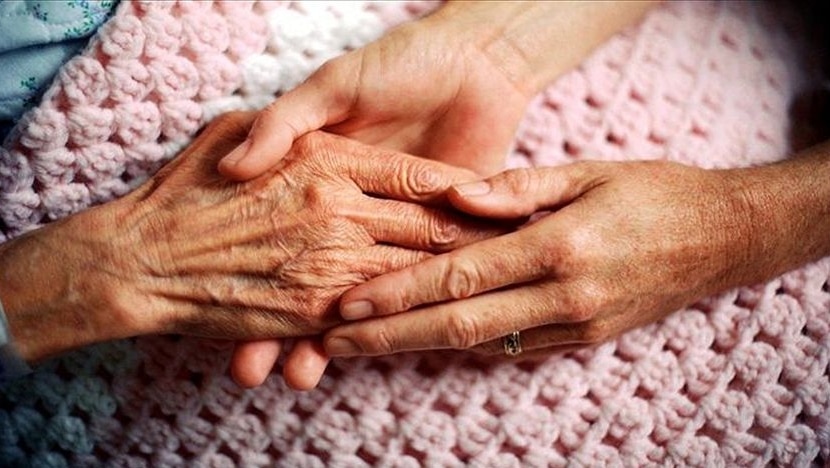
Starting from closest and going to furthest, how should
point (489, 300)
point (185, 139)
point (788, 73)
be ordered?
point (489, 300) → point (185, 139) → point (788, 73)

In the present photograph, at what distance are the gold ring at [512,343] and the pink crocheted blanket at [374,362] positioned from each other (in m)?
0.05

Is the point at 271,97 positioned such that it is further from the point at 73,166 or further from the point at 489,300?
the point at 489,300

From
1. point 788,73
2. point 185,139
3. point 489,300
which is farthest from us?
point 788,73

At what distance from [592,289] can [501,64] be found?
0.99 ft

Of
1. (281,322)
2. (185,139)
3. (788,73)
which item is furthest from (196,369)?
(788,73)

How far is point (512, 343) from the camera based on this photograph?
940 mm

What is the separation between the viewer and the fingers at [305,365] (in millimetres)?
927

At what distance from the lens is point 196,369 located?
1015 millimetres

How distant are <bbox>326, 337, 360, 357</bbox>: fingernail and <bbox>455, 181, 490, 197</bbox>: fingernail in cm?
20

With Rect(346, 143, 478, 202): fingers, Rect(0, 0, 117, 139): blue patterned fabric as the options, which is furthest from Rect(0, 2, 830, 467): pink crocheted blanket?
Rect(346, 143, 478, 202): fingers

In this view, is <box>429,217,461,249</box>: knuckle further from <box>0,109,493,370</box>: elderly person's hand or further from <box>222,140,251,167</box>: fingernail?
<box>222,140,251,167</box>: fingernail

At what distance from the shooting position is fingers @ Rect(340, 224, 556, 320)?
894mm

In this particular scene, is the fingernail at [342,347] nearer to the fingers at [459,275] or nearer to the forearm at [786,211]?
the fingers at [459,275]

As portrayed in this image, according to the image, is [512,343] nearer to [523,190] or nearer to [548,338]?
[548,338]
